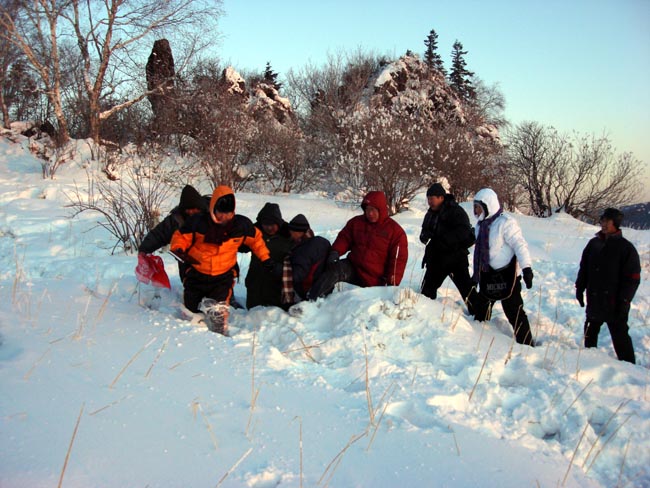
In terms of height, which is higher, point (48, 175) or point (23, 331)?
point (48, 175)

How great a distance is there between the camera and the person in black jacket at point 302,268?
457cm

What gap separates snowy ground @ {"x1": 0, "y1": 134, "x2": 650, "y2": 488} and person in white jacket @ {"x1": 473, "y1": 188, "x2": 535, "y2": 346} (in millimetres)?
315

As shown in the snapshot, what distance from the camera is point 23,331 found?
10.1 feet

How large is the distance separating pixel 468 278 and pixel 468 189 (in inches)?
496

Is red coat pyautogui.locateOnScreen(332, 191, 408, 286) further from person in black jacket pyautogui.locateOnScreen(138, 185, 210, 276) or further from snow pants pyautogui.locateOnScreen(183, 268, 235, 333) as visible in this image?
person in black jacket pyautogui.locateOnScreen(138, 185, 210, 276)

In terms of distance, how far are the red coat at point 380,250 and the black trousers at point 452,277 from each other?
0.54 metres

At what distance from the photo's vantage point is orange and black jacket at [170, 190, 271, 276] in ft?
13.5

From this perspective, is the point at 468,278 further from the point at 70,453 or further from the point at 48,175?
the point at 48,175

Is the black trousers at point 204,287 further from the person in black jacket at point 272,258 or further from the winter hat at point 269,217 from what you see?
the winter hat at point 269,217

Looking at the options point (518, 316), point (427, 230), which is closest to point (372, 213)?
point (427, 230)

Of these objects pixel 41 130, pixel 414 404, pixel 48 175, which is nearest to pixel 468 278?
pixel 414 404

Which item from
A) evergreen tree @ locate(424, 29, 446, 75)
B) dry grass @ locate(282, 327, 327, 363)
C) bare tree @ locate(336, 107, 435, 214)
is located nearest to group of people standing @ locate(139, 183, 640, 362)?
dry grass @ locate(282, 327, 327, 363)

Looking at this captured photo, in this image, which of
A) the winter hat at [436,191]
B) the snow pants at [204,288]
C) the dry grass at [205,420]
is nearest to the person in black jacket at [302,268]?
the snow pants at [204,288]

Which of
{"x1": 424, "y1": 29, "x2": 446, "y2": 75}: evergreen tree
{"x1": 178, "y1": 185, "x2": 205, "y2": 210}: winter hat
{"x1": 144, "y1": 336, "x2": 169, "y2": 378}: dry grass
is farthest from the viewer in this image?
{"x1": 424, "y1": 29, "x2": 446, "y2": 75}: evergreen tree
